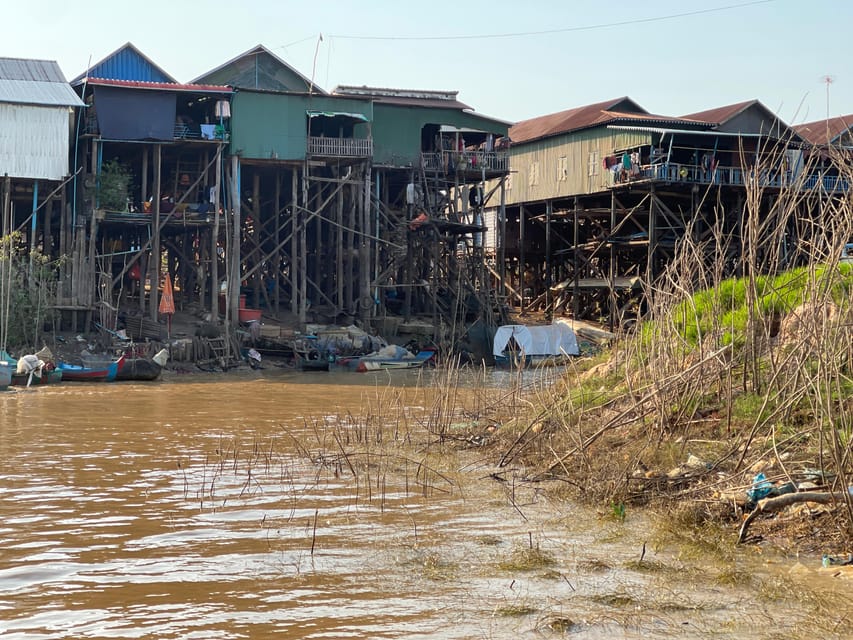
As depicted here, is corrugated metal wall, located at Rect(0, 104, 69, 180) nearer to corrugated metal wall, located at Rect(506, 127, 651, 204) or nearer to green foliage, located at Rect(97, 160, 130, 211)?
green foliage, located at Rect(97, 160, 130, 211)

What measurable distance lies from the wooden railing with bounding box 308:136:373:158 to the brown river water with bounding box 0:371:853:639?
19.3 metres

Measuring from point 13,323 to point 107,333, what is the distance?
108 inches

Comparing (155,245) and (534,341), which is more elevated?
(155,245)

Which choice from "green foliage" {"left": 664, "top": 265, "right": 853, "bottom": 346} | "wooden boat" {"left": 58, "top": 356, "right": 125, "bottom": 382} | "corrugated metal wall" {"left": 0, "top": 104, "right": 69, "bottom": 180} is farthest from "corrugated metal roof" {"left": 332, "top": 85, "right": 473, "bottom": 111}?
"green foliage" {"left": 664, "top": 265, "right": 853, "bottom": 346}

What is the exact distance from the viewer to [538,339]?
1168 inches

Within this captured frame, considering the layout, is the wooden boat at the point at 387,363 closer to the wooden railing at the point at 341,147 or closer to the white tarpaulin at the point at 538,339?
the white tarpaulin at the point at 538,339

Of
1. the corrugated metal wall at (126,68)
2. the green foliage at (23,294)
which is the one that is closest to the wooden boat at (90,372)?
the green foliage at (23,294)

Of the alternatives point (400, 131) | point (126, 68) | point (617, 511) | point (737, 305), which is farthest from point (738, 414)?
point (126, 68)

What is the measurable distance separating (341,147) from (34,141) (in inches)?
338

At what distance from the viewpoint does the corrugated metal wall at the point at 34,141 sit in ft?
87.9

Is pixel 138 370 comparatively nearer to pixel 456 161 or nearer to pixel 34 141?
pixel 34 141

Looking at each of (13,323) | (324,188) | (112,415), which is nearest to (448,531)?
(112,415)

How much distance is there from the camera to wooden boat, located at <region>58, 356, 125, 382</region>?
73.9 ft

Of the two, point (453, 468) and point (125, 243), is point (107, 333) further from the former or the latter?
point (453, 468)
